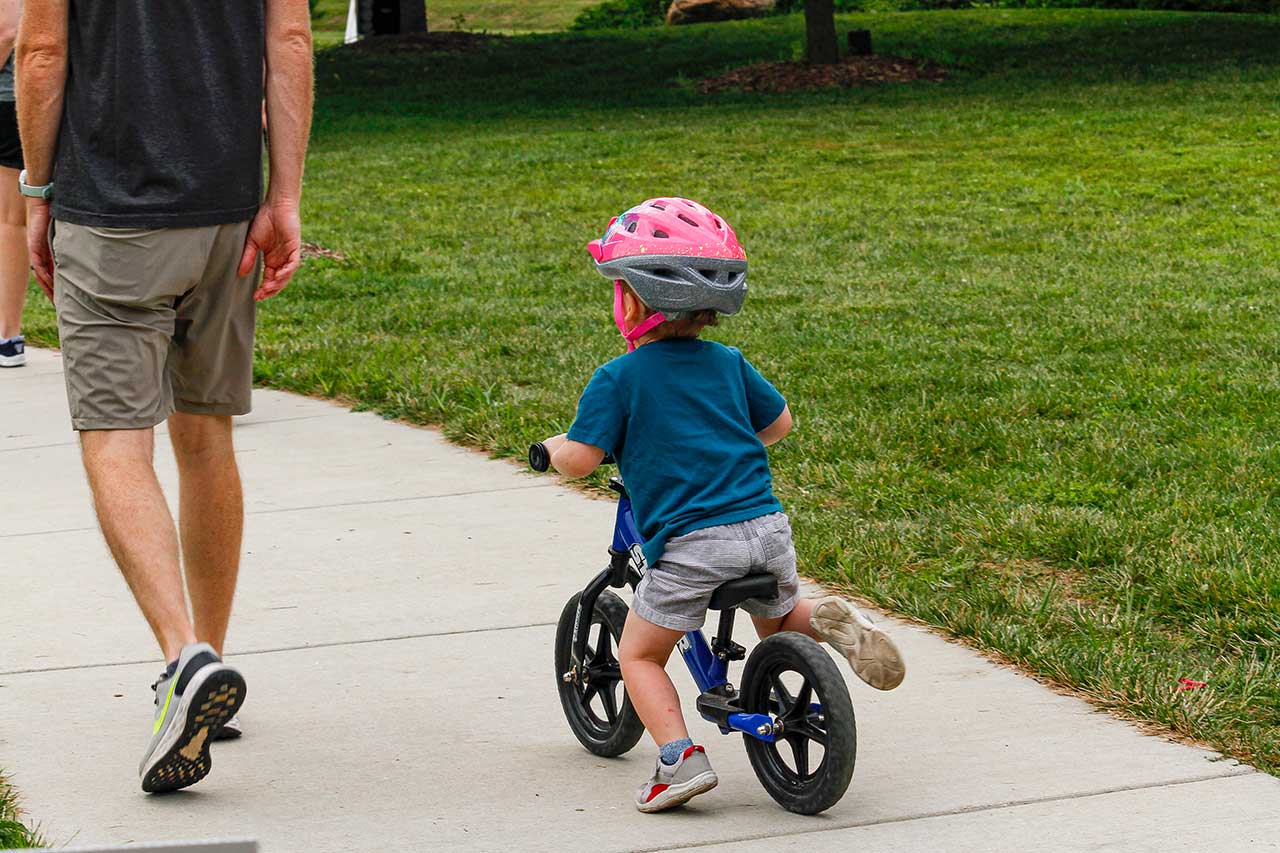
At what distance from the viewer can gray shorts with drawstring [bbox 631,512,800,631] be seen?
3439 millimetres

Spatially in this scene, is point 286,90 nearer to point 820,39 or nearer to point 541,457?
point 541,457

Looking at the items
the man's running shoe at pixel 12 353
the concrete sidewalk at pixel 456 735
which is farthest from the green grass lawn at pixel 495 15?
the concrete sidewalk at pixel 456 735

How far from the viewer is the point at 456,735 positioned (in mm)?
3955

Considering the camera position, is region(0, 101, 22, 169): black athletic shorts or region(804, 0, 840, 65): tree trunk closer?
region(0, 101, 22, 169): black athletic shorts

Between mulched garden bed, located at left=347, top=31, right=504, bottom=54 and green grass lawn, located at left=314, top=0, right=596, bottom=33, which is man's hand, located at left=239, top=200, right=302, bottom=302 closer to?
mulched garden bed, located at left=347, top=31, right=504, bottom=54

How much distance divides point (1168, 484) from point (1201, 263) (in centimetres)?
560

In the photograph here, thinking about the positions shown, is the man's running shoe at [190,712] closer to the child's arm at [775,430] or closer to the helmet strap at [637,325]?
the helmet strap at [637,325]

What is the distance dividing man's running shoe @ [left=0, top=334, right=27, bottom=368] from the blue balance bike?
573 cm

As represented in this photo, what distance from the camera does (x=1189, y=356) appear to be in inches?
319

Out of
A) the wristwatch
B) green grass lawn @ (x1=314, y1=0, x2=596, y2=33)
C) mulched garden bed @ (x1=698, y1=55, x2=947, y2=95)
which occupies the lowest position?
green grass lawn @ (x1=314, y1=0, x2=596, y2=33)

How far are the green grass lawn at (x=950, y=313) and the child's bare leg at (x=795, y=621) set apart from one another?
87 cm

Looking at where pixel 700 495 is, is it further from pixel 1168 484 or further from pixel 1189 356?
pixel 1189 356

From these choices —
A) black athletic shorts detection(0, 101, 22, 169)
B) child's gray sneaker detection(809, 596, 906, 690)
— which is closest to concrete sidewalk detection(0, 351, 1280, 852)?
child's gray sneaker detection(809, 596, 906, 690)

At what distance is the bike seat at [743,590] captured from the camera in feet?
11.3
